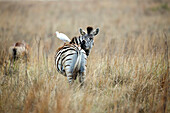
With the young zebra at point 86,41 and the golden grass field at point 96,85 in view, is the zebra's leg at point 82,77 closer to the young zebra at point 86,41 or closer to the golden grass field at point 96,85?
the golden grass field at point 96,85

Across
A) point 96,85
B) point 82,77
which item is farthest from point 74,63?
point 96,85

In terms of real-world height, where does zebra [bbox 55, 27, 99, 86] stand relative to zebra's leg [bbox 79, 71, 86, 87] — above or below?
above

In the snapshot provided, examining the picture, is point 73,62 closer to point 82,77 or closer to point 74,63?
point 74,63

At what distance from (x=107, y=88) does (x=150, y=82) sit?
106 cm

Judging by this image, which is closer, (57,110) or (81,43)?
(57,110)

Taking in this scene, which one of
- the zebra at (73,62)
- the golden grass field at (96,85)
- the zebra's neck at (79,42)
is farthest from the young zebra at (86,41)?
the golden grass field at (96,85)

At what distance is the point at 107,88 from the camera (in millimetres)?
3920

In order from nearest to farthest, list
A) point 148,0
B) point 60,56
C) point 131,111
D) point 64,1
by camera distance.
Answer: point 131,111
point 60,56
point 148,0
point 64,1

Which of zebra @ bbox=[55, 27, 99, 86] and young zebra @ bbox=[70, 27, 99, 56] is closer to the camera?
zebra @ bbox=[55, 27, 99, 86]

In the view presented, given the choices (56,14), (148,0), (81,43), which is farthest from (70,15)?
(81,43)

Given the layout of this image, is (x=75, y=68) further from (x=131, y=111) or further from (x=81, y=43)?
(x=131, y=111)

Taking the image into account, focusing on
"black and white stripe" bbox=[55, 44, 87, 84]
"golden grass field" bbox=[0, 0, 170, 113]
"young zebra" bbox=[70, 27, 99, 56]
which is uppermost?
"young zebra" bbox=[70, 27, 99, 56]

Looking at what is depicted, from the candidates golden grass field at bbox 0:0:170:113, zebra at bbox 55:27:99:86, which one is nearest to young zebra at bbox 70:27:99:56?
zebra at bbox 55:27:99:86

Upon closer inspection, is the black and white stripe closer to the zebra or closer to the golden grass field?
the zebra
